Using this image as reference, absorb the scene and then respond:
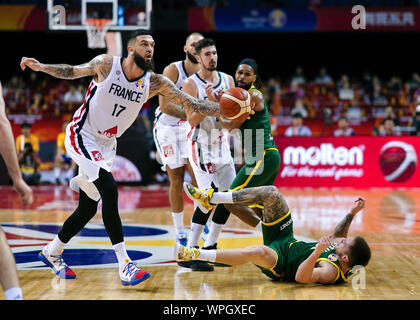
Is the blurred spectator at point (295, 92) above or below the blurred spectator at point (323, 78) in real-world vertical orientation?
below

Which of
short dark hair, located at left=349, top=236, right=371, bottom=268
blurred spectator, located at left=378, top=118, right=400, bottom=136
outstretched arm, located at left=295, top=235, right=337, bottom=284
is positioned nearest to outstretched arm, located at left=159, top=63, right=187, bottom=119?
outstretched arm, located at left=295, top=235, right=337, bottom=284

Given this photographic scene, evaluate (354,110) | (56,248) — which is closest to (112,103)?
(56,248)

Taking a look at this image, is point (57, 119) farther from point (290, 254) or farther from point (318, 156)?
point (290, 254)

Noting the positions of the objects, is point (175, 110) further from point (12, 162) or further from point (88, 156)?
→ point (12, 162)

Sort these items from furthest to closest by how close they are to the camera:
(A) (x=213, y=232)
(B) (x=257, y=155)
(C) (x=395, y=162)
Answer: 1. (C) (x=395, y=162)
2. (A) (x=213, y=232)
3. (B) (x=257, y=155)

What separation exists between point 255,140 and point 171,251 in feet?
5.23

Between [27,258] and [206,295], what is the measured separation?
233 centimetres

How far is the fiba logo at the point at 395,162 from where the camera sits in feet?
45.9

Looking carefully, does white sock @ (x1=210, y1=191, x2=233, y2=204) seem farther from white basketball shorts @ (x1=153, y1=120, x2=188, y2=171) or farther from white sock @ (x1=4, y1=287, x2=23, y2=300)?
white sock @ (x1=4, y1=287, x2=23, y2=300)

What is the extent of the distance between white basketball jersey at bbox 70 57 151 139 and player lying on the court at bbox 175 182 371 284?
0.84 m

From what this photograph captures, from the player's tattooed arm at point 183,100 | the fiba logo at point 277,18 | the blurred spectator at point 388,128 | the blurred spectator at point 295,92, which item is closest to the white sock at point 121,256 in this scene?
the player's tattooed arm at point 183,100

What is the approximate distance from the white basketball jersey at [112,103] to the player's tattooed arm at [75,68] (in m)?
0.05

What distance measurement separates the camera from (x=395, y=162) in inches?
555

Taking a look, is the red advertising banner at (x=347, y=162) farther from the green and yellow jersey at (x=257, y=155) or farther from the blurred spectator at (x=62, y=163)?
the green and yellow jersey at (x=257, y=155)
